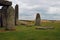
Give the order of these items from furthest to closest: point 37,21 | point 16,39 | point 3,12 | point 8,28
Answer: point 37,21
point 3,12
point 8,28
point 16,39

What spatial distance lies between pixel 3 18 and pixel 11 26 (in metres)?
4.27

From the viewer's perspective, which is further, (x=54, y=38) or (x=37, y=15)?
(x=37, y=15)

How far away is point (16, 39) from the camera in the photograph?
1716 centimetres

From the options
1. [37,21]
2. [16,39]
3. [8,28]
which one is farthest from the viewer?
[37,21]

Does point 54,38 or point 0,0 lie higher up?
point 0,0

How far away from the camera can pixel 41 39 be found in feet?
56.3

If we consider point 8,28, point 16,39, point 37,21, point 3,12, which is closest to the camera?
point 16,39

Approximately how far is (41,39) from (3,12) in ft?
38.9

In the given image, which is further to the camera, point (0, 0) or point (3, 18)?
point (3, 18)

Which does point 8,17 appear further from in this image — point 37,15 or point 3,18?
point 37,15

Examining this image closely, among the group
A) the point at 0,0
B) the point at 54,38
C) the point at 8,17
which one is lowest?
the point at 54,38

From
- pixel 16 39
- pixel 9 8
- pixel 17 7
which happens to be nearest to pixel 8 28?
pixel 9 8

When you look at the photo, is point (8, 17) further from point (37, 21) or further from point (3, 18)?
point (37, 21)

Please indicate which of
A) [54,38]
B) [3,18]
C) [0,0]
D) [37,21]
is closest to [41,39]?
[54,38]
